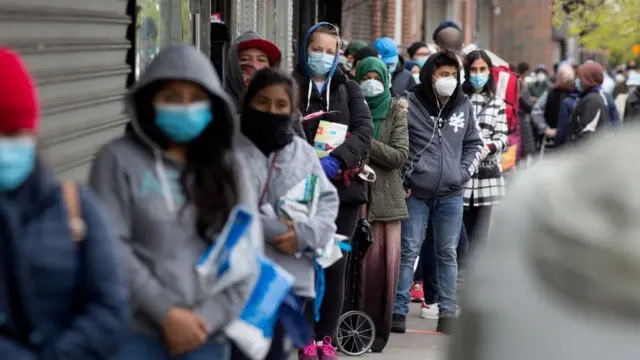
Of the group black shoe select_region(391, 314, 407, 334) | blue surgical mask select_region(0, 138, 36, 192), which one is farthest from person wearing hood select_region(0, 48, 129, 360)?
black shoe select_region(391, 314, 407, 334)

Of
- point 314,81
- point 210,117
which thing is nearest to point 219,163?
point 210,117

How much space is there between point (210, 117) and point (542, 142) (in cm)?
1452

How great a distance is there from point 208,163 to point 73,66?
1688 millimetres

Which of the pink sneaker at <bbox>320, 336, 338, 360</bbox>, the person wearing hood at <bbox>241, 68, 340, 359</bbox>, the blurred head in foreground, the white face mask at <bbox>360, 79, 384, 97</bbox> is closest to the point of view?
the blurred head in foreground

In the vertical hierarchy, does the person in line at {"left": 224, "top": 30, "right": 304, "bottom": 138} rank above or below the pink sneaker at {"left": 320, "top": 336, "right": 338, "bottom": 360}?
above

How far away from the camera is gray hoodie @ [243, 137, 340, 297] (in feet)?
17.1

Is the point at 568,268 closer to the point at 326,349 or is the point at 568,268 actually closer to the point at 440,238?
the point at 326,349

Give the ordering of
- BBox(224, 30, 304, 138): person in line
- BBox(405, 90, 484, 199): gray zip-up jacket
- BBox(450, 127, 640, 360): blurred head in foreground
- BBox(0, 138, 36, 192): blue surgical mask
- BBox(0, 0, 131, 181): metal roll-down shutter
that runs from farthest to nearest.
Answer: BBox(405, 90, 484, 199): gray zip-up jacket, BBox(224, 30, 304, 138): person in line, BBox(0, 0, 131, 181): metal roll-down shutter, BBox(0, 138, 36, 192): blue surgical mask, BBox(450, 127, 640, 360): blurred head in foreground

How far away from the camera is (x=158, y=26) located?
24.9 ft

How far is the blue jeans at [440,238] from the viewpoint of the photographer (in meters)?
8.82

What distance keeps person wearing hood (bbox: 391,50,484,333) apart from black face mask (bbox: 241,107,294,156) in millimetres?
3499

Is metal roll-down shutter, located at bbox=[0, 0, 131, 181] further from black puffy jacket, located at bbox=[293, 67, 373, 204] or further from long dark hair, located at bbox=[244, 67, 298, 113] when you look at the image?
black puffy jacket, located at bbox=[293, 67, 373, 204]

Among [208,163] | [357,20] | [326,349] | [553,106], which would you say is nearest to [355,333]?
[326,349]

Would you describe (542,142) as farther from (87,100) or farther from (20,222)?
(20,222)
